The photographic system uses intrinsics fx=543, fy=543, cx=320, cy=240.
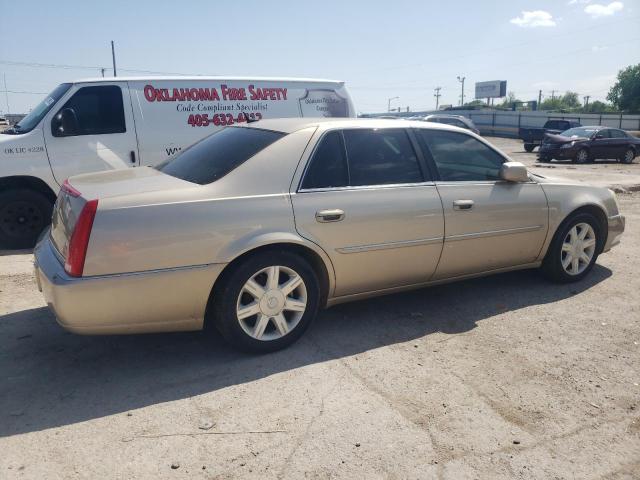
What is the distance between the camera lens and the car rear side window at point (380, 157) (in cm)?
395

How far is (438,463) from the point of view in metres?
2.58

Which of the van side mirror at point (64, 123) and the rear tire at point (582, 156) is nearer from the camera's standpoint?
the van side mirror at point (64, 123)

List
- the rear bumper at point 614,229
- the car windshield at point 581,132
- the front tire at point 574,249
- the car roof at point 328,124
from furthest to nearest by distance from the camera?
the car windshield at point 581,132 → the rear bumper at point 614,229 → the front tire at point 574,249 → the car roof at point 328,124

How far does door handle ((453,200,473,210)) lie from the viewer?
423cm

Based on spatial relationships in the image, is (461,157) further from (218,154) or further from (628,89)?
(628,89)

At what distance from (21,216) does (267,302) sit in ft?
14.7

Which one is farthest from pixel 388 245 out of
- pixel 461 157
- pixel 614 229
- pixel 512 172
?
pixel 614 229

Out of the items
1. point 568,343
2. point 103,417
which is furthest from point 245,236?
point 568,343

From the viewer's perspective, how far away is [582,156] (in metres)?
20.0

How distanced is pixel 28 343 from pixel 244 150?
200 cm

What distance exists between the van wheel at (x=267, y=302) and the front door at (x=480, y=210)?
1.24 meters

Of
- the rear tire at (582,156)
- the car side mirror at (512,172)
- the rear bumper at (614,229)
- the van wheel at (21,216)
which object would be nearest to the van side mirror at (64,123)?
the van wheel at (21,216)

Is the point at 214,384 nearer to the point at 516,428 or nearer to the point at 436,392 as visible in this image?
the point at 436,392

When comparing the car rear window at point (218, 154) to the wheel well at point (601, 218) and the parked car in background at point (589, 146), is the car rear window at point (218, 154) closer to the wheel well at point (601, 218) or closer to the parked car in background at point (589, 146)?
the wheel well at point (601, 218)
